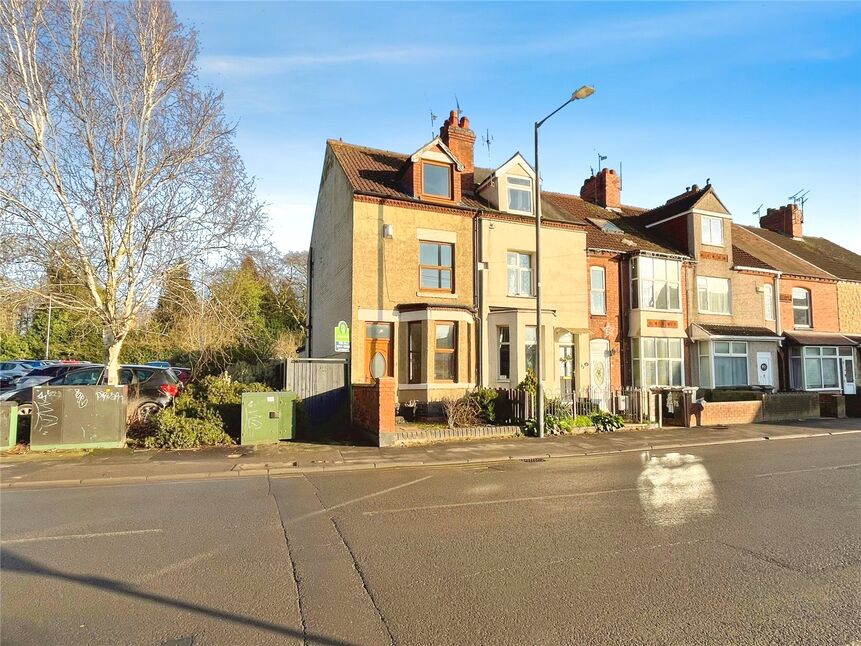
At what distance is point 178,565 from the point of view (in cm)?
519

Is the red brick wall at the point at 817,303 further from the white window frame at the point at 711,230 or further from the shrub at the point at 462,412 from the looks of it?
the shrub at the point at 462,412

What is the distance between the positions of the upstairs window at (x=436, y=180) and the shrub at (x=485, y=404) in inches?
280

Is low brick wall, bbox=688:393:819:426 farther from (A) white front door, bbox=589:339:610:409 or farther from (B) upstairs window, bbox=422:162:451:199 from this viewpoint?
(B) upstairs window, bbox=422:162:451:199

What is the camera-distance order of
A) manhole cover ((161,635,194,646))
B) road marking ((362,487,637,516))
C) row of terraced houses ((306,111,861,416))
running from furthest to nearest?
row of terraced houses ((306,111,861,416)) → road marking ((362,487,637,516)) → manhole cover ((161,635,194,646))

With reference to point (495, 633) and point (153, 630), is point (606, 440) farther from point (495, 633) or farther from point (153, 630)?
point (153, 630)

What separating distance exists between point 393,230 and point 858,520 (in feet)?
45.3

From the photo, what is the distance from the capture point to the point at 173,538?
607cm

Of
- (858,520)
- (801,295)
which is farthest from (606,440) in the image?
(801,295)

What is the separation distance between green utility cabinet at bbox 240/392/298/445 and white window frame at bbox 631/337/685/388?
14.1m

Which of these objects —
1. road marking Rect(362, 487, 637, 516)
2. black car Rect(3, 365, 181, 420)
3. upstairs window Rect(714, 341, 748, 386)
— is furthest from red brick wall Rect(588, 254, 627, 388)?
black car Rect(3, 365, 181, 420)

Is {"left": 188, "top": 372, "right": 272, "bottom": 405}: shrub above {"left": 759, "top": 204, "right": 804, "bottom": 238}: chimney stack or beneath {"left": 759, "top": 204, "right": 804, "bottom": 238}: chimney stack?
beneath

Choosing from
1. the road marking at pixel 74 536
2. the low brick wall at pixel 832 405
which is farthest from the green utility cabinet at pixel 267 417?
the low brick wall at pixel 832 405

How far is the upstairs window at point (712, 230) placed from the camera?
A: 2408 cm

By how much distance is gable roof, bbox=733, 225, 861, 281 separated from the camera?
26.9 m
